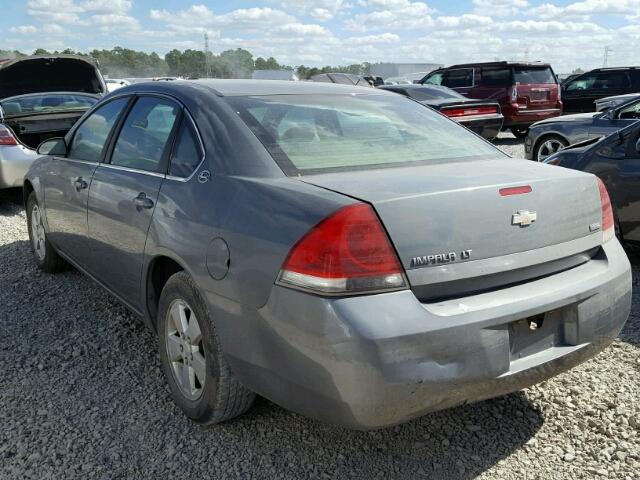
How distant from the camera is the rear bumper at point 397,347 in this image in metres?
2.10

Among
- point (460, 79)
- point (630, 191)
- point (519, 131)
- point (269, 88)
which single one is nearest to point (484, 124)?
point (519, 131)

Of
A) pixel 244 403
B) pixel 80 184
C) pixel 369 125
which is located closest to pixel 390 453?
pixel 244 403

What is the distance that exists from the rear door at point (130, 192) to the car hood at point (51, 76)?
798 centimetres

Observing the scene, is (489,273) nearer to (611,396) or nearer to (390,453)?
(390,453)

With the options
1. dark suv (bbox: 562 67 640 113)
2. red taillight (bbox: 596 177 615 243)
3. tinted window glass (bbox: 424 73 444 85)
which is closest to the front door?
red taillight (bbox: 596 177 615 243)

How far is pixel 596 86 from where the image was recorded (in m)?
16.4

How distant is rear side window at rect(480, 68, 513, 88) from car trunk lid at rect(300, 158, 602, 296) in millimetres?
12671

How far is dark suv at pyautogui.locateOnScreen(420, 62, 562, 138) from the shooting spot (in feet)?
46.9

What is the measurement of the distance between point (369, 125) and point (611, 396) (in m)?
1.79

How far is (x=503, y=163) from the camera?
9.58 feet

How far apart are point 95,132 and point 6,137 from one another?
4348 millimetres

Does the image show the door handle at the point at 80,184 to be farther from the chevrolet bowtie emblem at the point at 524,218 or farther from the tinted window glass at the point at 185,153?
the chevrolet bowtie emblem at the point at 524,218

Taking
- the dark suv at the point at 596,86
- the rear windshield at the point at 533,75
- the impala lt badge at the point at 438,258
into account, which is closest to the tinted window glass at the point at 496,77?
the rear windshield at the point at 533,75

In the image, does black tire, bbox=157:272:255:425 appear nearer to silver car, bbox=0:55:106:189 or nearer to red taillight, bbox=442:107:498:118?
silver car, bbox=0:55:106:189
